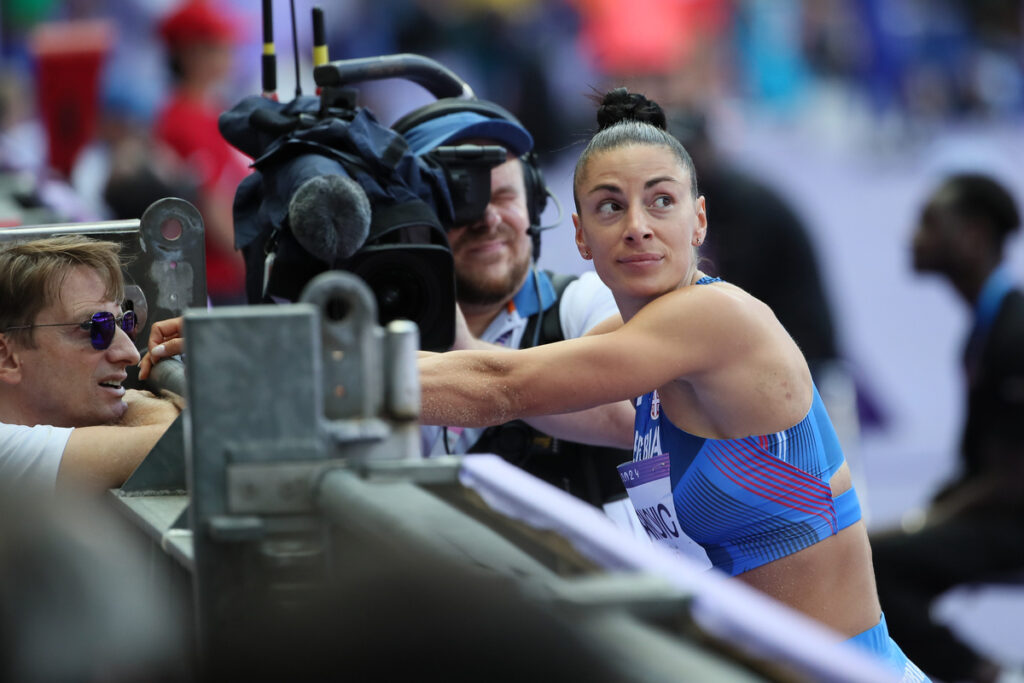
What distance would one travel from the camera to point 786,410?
2.15m

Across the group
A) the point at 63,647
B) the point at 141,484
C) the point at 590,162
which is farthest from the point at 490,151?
the point at 63,647

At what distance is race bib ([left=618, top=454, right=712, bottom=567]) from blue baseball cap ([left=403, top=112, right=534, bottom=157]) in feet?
2.80

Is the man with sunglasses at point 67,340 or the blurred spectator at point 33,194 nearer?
the man with sunglasses at point 67,340

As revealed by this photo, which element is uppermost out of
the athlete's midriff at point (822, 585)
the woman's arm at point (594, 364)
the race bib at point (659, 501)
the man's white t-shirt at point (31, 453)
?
the woman's arm at point (594, 364)

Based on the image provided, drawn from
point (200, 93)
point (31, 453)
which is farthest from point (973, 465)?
point (200, 93)

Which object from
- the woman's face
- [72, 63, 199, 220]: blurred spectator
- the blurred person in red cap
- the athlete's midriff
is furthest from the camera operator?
the blurred person in red cap

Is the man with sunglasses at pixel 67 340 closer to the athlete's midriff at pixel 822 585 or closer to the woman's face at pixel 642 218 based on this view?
the woman's face at pixel 642 218

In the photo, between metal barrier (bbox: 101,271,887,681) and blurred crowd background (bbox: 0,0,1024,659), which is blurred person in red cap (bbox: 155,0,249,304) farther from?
metal barrier (bbox: 101,271,887,681)

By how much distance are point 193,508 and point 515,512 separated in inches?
12.0

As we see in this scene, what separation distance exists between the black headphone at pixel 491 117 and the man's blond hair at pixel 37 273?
89 centimetres

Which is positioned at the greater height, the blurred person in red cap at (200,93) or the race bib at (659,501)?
the blurred person in red cap at (200,93)

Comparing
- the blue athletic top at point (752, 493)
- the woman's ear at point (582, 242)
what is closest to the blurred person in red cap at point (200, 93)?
the woman's ear at point (582, 242)

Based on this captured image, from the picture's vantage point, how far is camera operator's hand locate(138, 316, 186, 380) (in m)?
2.23

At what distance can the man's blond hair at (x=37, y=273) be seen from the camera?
2.15 metres
